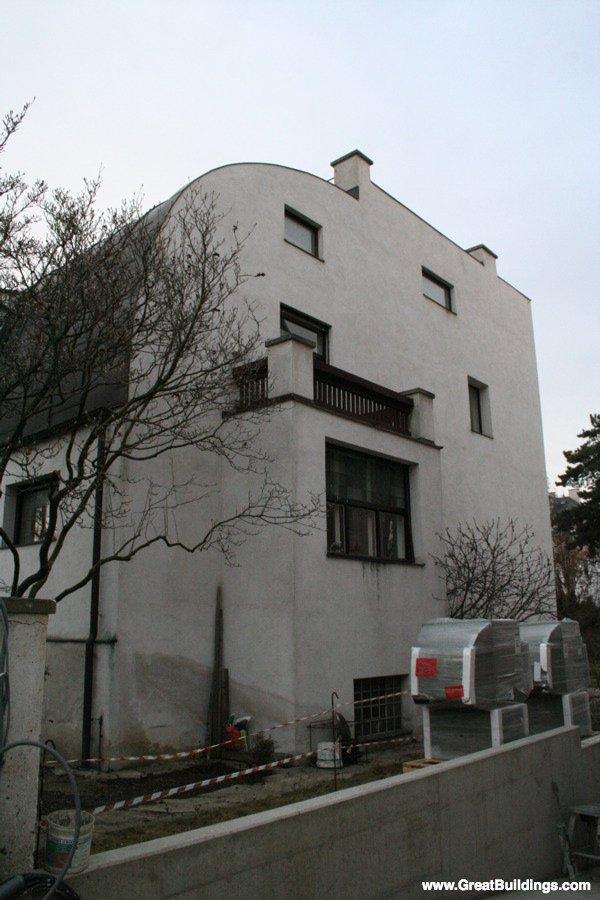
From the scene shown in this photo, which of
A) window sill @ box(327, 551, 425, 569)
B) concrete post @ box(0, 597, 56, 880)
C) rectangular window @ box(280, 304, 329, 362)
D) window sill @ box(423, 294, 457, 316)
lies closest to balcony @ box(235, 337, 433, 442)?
rectangular window @ box(280, 304, 329, 362)

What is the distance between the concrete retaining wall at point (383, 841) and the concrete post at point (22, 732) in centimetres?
35

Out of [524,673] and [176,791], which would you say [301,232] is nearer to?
[524,673]

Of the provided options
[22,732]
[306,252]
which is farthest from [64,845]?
[306,252]

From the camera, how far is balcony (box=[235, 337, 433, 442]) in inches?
446

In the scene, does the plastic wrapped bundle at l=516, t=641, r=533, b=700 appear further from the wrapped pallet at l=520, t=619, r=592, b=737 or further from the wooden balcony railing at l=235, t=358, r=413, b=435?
the wooden balcony railing at l=235, t=358, r=413, b=435

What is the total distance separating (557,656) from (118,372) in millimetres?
7317

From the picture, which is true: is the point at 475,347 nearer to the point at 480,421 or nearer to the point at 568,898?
the point at 480,421

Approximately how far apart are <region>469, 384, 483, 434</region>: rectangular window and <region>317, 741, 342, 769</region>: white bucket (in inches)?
443

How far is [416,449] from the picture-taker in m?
13.5

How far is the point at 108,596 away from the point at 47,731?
7.25ft

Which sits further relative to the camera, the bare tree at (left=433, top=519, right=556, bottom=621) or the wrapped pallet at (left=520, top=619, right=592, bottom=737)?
the bare tree at (left=433, top=519, right=556, bottom=621)

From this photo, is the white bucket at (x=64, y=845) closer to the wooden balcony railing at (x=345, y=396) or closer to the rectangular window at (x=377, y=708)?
the rectangular window at (x=377, y=708)

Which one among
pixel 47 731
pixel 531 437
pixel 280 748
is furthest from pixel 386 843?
pixel 531 437

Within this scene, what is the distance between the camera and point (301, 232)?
15.1m
